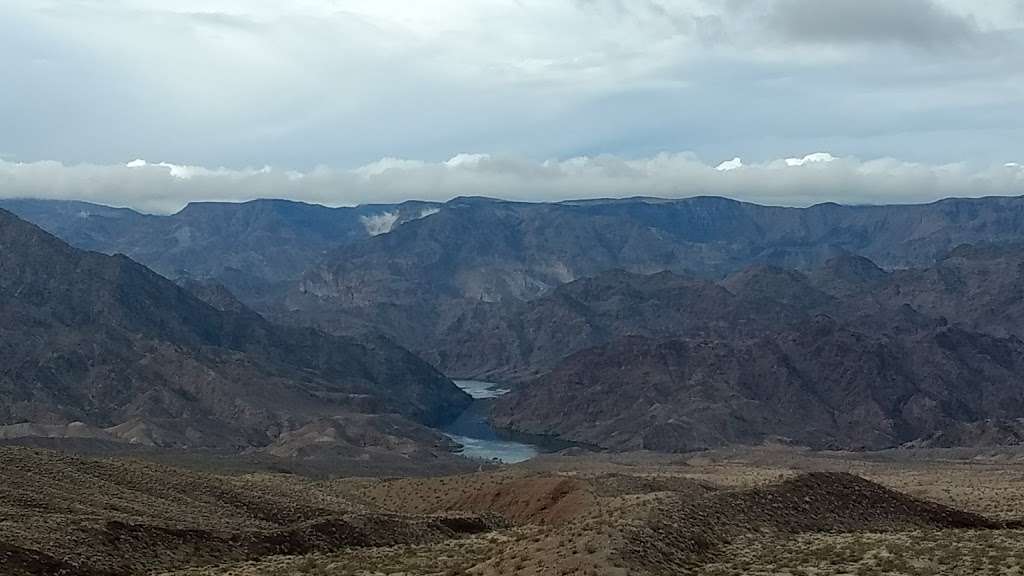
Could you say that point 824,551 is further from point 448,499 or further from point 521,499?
point 448,499

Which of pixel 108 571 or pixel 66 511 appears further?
pixel 66 511

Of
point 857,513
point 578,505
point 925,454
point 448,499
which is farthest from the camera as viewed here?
point 925,454

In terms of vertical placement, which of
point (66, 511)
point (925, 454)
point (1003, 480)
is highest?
point (66, 511)

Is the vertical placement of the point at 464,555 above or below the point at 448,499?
above

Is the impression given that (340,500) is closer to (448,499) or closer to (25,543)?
(448,499)

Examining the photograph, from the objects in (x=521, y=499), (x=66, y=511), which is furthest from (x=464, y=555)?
(x=521, y=499)

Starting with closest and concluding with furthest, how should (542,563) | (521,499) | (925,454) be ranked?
(542,563) → (521,499) → (925,454)
